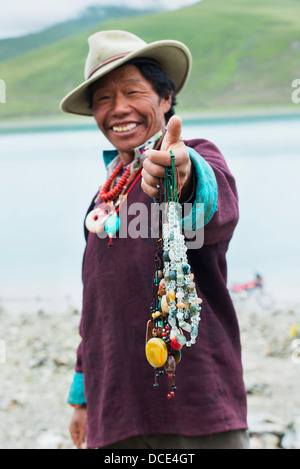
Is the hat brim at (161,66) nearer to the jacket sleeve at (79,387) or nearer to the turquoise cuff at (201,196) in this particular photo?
the jacket sleeve at (79,387)

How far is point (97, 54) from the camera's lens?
6.06ft

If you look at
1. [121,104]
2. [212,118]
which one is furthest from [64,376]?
[212,118]

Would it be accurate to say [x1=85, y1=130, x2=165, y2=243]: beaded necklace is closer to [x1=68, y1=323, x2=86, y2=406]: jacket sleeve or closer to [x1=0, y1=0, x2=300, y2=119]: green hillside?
[x1=68, y1=323, x2=86, y2=406]: jacket sleeve

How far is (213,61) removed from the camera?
84.1 feet

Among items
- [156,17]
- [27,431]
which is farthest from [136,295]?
[156,17]

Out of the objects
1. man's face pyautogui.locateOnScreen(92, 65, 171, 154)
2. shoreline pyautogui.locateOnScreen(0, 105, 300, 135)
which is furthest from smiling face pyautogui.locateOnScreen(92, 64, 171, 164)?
shoreline pyautogui.locateOnScreen(0, 105, 300, 135)

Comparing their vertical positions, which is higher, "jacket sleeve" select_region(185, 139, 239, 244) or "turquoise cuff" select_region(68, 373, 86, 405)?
"jacket sleeve" select_region(185, 139, 239, 244)

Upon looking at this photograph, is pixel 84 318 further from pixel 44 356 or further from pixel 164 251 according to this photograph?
pixel 44 356

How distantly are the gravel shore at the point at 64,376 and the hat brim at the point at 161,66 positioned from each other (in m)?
2.06

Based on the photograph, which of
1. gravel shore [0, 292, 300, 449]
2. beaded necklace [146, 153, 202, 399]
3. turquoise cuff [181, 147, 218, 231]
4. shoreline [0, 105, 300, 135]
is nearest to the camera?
beaded necklace [146, 153, 202, 399]

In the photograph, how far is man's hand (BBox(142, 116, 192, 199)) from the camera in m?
1.15

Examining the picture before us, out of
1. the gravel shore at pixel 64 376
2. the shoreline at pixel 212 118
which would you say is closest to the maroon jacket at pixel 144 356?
the gravel shore at pixel 64 376

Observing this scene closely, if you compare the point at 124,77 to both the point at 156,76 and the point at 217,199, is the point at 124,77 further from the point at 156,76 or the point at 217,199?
the point at 217,199

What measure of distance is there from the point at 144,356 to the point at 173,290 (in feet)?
1.98
